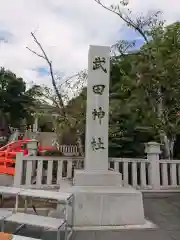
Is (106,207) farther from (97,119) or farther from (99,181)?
(97,119)

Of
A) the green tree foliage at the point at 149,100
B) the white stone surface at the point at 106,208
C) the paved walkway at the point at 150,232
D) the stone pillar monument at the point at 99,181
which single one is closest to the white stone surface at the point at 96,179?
the stone pillar monument at the point at 99,181

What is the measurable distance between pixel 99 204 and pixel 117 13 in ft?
21.6

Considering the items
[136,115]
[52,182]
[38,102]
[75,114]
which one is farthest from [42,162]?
[136,115]

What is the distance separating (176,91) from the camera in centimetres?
729

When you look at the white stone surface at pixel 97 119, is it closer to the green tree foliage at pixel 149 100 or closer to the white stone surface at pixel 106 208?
the white stone surface at pixel 106 208

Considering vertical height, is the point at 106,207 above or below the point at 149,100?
below

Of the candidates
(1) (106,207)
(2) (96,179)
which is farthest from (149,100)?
(1) (106,207)

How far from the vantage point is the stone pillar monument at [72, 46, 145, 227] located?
3.86m

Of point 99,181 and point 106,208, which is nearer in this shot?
point 106,208

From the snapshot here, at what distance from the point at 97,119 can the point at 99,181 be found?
119 cm

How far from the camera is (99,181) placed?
14.1 feet

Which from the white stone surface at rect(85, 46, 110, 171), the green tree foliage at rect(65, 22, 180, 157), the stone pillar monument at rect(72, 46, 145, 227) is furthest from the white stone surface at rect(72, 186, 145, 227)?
the green tree foliage at rect(65, 22, 180, 157)

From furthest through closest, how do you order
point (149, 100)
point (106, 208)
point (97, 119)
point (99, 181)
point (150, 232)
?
1. point (149, 100)
2. point (97, 119)
3. point (99, 181)
4. point (106, 208)
5. point (150, 232)

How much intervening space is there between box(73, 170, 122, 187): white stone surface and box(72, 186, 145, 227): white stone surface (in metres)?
0.27
